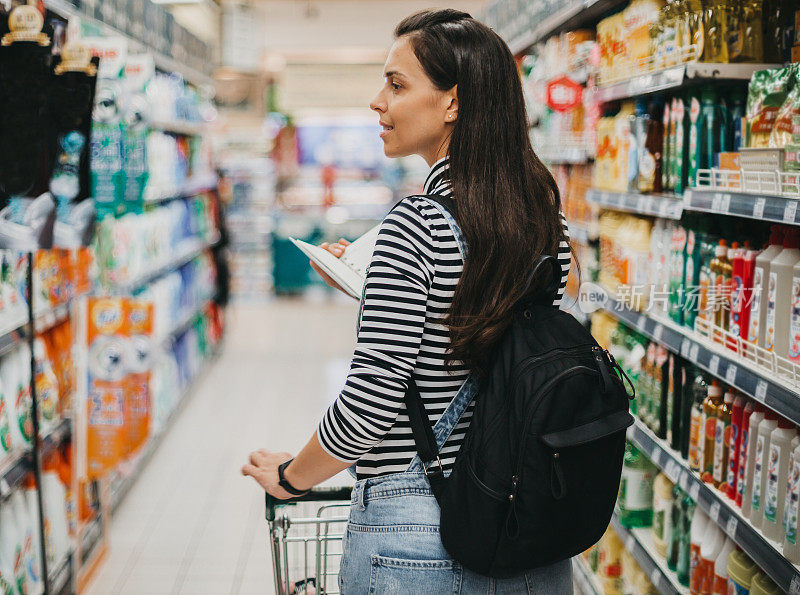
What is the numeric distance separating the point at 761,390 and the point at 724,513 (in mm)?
434

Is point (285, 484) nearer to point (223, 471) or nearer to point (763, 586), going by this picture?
point (763, 586)

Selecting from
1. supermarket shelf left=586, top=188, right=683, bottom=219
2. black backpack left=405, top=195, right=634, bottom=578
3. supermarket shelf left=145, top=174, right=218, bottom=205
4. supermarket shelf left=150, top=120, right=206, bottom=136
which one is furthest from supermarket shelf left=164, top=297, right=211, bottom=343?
black backpack left=405, top=195, right=634, bottom=578

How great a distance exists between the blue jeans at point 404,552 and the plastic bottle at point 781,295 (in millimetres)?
941

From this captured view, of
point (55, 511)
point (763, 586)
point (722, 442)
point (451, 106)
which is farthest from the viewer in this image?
point (55, 511)

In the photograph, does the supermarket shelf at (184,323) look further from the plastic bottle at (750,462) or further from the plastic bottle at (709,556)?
the plastic bottle at (750,462)

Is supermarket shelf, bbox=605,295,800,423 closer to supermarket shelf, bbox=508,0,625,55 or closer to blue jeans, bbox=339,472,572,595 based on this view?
blue jeans, bbox=339,472,572,595

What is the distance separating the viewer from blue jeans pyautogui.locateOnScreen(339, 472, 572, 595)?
5.05ft

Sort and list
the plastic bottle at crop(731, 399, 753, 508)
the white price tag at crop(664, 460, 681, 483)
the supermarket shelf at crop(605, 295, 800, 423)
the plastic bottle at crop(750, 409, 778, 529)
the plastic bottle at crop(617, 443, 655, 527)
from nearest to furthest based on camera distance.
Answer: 1. the supermarket shelf at crop(605, 295, 800, 423)
2. the plastic bottle at crop(750, 409, 778, 529)
3. the plastic bottle at crop(731, 399, 753, 508)
4. the white price tag at crop(664, 460, 681, 483)
5. the plastic bottle at crop(617, 443, 655, 527)

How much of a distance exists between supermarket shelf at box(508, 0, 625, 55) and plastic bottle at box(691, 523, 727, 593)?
2.03 metres

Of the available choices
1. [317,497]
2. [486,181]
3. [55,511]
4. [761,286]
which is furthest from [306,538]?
[55,511]

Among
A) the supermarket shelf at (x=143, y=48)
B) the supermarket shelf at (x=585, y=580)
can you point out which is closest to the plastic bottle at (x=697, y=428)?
the supermarket shelf at (x=585, y=580)

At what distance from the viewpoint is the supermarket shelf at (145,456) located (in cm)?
438

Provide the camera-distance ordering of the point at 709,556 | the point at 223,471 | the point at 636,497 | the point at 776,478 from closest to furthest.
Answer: the point at 776,478 → the point at 709,556 → the point at 636,497 → the point at 223,471

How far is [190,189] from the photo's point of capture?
636cm
